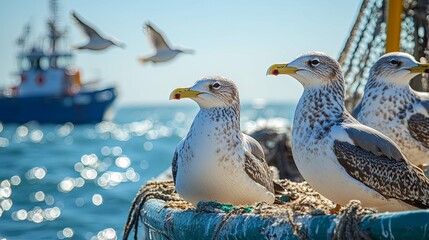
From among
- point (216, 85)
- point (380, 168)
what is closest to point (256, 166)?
point (216, 85)

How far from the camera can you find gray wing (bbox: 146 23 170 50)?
22.6 feet

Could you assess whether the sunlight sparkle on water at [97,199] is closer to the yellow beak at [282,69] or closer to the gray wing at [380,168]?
the yellow beak at [282,69]

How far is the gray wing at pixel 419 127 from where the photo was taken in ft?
17.7

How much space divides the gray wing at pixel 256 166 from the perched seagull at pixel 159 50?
76.4 inches

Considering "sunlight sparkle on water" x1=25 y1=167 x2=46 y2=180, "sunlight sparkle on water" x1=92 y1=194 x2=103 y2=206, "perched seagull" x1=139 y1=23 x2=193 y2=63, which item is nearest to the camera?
"perched seagull" x1=139 y1=23 x2=193 y2=63

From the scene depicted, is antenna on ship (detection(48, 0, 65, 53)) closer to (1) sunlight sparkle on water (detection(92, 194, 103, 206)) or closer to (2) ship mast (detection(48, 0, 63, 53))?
(2) ship mast (detection(48, 0, 63, 53))

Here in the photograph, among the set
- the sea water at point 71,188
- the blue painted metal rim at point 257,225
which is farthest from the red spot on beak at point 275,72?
the sea water at point 71,188

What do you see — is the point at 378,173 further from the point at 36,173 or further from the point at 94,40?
the point at 36,173

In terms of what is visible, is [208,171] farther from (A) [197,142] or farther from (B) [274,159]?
(B) [274,159]

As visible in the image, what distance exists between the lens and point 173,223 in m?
4.68

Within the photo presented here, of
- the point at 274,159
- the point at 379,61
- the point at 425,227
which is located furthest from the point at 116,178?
the point at 425,227

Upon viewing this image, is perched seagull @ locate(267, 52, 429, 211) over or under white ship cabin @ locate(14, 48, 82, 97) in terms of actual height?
over

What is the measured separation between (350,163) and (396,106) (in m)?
1.39

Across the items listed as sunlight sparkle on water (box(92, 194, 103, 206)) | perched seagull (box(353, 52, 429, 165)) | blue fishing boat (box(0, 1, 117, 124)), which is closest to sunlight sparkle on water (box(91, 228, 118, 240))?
sunlight sparkle on water (box(92, 194, 103, 206))
